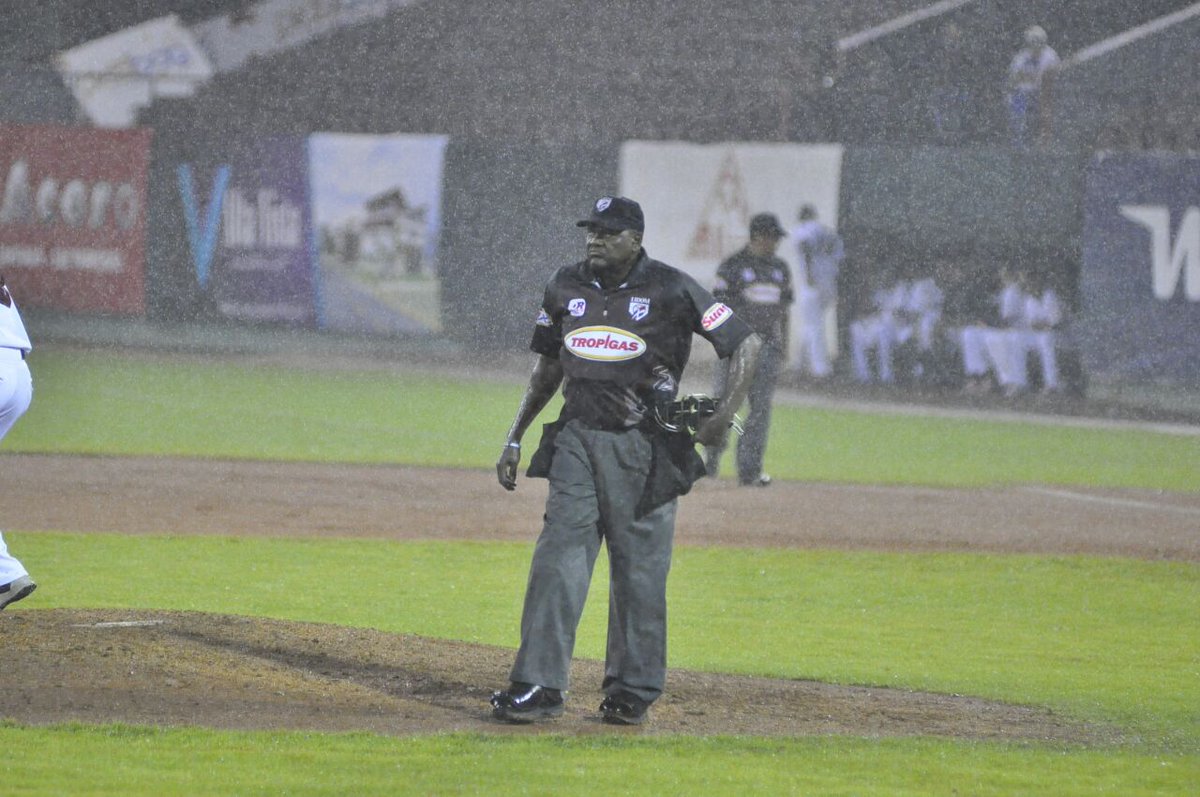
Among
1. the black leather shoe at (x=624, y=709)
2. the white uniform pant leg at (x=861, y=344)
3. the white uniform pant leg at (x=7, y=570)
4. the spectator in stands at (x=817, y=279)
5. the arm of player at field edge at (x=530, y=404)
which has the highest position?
the arm of player at field edge at (x=530, y=404)

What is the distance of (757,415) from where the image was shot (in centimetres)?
1431

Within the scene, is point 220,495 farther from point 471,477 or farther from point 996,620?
point 996,620

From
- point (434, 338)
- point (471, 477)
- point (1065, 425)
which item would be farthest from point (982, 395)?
point (471, 477)

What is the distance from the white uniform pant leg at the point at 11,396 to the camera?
24.4ft

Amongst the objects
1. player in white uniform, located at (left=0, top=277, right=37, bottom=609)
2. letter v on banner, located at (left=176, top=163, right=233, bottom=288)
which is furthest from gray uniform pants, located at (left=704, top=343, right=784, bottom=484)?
letter v on banner, located at (left=176, top=163, right=233, bottom=288)

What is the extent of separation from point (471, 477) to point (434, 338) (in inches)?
450

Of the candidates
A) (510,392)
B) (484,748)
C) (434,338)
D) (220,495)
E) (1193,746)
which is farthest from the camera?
(434,338)

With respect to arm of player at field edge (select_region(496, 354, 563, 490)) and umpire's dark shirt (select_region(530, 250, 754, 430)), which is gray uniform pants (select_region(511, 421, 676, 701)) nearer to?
umpire's dark shirt (select_region(530, 250, 754, 430))

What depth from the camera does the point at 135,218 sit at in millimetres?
28438

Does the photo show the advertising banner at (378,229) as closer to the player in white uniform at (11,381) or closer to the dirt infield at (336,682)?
the dirt infield at (336,682)

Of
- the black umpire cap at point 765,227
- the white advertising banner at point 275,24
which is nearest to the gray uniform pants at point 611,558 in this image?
the black umpire cap at point 765,227

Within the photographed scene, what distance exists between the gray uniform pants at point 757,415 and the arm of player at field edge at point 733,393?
703 centimetres

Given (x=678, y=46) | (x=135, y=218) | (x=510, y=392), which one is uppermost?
(x=678, y=46)

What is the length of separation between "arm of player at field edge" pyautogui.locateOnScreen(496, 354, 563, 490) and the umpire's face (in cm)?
45
